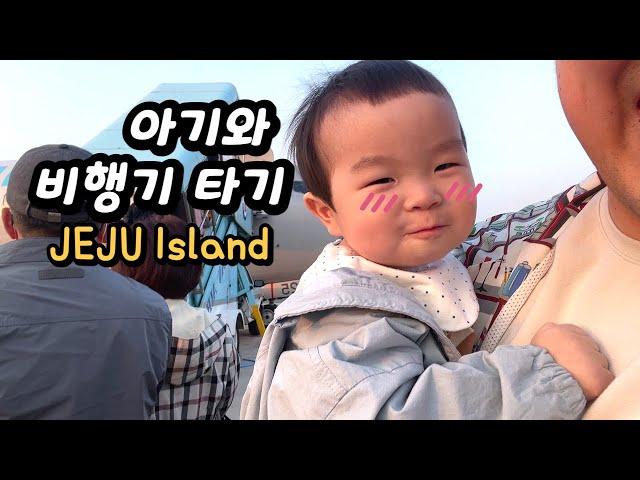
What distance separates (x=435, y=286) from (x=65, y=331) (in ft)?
3.95

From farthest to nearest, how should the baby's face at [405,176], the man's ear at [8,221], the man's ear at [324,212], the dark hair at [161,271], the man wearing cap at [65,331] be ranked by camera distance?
the dark hair at [161,271] → the man's ear at [8,221] → the man wearing cap at [65,331] → the man's ear at [324,212] → the baby's face at [405,176]

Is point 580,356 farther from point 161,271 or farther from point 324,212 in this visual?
point 161,271

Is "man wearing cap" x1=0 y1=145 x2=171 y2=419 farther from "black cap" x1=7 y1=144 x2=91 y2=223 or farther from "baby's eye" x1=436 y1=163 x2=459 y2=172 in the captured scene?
"baby's eye" x1=436 y1=163 x2=459 y2=172

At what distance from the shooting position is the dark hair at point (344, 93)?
92 cm

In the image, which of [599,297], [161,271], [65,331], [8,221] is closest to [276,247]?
[161,271]

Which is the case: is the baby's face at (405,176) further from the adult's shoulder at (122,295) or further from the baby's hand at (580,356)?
the adult's shoulder at (122,295)

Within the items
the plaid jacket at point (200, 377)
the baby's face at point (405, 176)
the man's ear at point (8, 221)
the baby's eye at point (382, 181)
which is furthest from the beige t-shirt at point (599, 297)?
the man's ear at point (8, 221)

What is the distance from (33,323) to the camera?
1662 millimetres

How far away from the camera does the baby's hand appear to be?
0.75 metres

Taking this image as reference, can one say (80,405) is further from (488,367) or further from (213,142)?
(488,367)

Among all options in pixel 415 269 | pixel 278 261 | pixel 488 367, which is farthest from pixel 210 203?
pixel 278 261

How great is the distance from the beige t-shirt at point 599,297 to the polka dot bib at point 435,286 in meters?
0.08

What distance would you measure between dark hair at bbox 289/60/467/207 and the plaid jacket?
1.25m

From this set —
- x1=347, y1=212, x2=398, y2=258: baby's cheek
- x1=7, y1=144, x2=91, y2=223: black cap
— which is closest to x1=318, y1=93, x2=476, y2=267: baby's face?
x1=347, y1=212, x2=398, y2=258: baby's cheek
